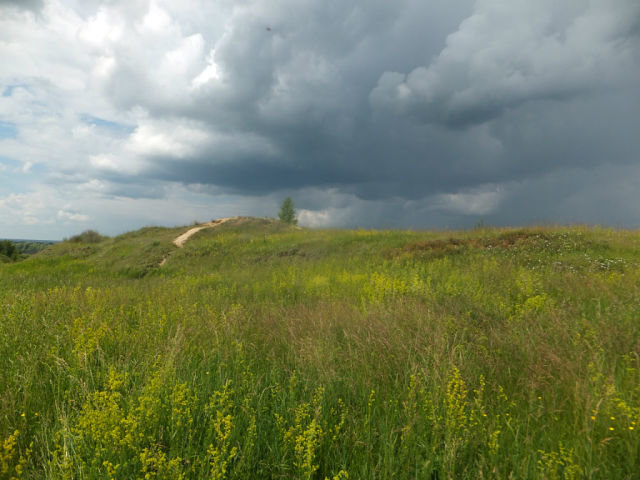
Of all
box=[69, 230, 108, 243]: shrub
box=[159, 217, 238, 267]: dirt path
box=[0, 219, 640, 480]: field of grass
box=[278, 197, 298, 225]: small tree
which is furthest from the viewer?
box=[278, 197, 298, 225]: small tree

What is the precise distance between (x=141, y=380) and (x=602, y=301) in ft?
24.1

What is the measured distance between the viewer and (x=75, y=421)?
267 centimetres

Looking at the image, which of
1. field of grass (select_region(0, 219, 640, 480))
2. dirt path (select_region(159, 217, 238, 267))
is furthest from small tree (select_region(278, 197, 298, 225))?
field of grass (select_region(0, 219, 640, 480))

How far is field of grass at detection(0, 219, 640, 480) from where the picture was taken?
2.25 m

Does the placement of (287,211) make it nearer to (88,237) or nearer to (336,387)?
(88,237)

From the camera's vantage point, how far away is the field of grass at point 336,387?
2.25 meters

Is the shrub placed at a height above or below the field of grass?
above

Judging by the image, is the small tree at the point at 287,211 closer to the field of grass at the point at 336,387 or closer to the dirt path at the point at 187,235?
the dirt path at the point at 187,235

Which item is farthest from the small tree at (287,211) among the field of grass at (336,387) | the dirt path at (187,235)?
the field of grass at (336,387)

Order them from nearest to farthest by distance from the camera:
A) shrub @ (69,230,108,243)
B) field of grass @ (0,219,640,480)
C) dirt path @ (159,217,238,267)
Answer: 1. field of grass @ (0,219,640,480)
2. dirt path @ (159,217,238,267)
3. shrub @ (69,230,108,243)

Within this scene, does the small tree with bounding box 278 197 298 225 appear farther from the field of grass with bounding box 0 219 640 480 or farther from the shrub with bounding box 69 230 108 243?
the field of grass with bounding box 0 219 640 480

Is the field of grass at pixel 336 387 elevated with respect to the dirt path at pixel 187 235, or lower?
lower

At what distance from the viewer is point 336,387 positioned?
3.11 metres

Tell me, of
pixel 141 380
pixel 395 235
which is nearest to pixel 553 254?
pixel 395 235
